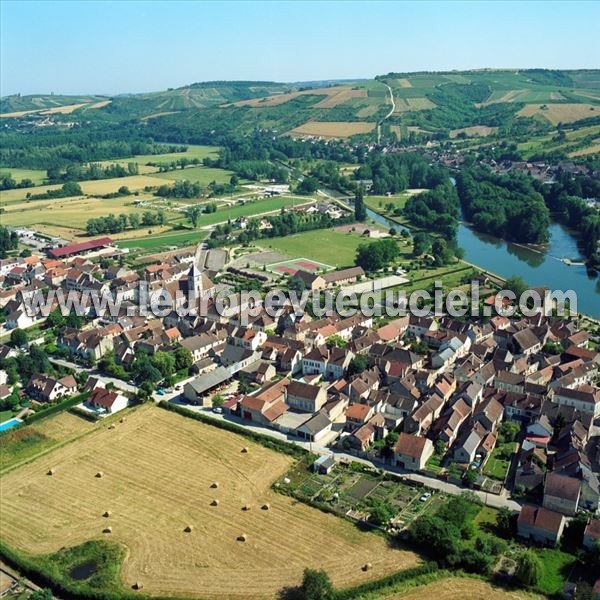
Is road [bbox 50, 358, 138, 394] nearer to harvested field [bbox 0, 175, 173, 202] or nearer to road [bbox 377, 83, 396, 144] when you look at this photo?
harvested field [bbox 0, 175, 173, 202]

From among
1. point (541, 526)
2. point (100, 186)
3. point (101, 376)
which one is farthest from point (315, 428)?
point (100, 186)

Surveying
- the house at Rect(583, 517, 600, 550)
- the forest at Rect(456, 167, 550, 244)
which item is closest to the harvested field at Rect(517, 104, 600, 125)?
the forest at Rect(456, 167, 550, 244)

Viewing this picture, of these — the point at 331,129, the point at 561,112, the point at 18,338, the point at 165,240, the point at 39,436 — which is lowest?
the point at 39,436

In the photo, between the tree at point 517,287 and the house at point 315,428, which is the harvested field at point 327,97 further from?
the house at point 315,428

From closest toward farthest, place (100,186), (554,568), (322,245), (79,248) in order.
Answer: (554,568) < (79,248) < (322,245) < (100,186)

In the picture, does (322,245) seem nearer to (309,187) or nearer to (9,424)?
(309,187)

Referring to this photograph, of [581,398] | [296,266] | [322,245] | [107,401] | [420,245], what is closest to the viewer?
[581,398]
